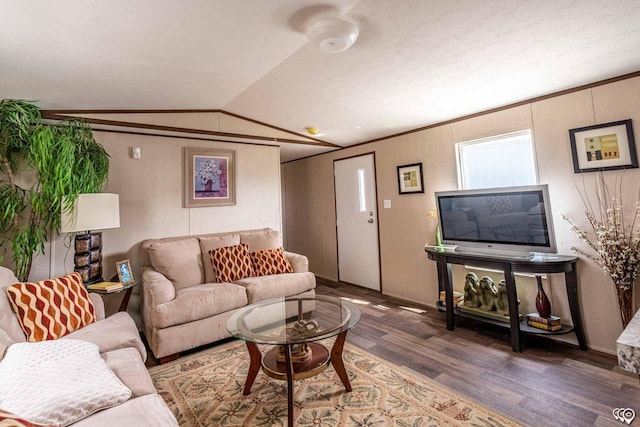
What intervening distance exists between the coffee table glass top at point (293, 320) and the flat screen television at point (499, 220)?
149 cm

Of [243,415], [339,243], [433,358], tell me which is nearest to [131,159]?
[243,415]

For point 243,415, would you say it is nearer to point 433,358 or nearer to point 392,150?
point 433,358

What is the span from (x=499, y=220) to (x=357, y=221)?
2043mm

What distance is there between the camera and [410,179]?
3.62 metres

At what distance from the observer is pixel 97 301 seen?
2.02 m

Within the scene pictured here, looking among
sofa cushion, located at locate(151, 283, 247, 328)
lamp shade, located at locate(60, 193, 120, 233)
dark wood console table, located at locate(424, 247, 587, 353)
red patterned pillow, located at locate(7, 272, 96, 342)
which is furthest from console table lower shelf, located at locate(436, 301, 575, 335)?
lamp shade, located at locate(60, 193, 120, 233)

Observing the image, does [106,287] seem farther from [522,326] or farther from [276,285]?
[522,326]

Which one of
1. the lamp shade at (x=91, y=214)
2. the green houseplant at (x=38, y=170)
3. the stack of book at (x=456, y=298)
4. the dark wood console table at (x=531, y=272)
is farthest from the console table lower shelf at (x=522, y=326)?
the green houseplant at (x=38, y=170)

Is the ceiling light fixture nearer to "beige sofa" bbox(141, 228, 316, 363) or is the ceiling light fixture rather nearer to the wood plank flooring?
"beige sofa" bbox(141, 228, 316, 363)

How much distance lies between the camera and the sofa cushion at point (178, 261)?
9.15ft

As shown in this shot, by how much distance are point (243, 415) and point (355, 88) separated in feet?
8.38

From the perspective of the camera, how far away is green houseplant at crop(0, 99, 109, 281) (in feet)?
6.79

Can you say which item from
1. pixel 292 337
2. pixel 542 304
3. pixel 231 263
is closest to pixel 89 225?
pixel 231 263

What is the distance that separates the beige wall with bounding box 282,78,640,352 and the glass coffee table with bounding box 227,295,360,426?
5.85ft
